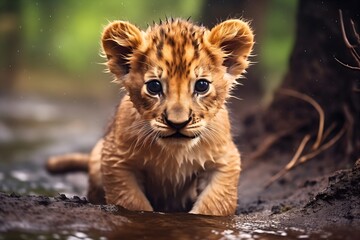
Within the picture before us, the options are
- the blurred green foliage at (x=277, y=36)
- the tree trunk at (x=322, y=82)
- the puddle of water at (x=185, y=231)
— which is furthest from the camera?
the blurred green foliage at (x=277, y=36)

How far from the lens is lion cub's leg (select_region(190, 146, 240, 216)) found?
579 centimetres

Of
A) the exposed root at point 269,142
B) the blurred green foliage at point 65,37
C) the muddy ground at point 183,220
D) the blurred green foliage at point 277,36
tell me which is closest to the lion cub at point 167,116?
the muddy ground at point 183,220

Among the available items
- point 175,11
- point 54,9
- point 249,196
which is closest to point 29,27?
point 54,9

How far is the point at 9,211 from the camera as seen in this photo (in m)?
4.36

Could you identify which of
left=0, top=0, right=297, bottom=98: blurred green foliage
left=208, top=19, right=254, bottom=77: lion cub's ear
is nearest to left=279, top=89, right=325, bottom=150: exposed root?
left=208, top=19, right=254, bottom=77: lion cub's ear

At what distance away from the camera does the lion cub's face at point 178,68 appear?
5.23 metres

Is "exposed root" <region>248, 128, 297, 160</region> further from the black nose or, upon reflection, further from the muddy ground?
the black nose

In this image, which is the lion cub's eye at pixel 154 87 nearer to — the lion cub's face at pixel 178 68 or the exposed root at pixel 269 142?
the lion cub's face at pixel 178 68

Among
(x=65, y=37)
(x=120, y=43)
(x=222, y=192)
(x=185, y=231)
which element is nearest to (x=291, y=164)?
(x=222, y=192)

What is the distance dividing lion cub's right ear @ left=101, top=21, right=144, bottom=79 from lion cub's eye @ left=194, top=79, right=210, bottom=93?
2.12ft

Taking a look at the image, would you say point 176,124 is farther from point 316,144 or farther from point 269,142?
point 269,142

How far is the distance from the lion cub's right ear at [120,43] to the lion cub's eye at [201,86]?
2.12 ft

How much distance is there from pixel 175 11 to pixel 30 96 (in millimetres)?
5965

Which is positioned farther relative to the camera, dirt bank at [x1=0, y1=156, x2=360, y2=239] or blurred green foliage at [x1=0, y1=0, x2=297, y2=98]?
blurred green foliage at [x1=0, y1=0, x2=297, y2=98]
